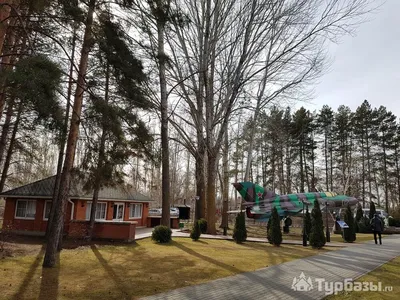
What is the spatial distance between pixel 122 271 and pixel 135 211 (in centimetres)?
1641

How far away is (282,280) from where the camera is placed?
302 inches

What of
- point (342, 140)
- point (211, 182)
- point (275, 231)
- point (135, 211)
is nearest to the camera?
point (275, 231)

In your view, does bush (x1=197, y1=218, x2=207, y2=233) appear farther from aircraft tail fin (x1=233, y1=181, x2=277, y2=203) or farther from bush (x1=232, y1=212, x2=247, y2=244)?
bush (x1=232, y1=212, x2=247, y2=244)

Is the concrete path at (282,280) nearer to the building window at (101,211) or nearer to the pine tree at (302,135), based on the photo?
the building window at (101,211)

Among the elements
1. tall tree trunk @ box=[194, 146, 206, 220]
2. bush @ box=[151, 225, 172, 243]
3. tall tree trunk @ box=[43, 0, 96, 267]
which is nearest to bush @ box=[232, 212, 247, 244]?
bush @ box=[151, 225, 172, 243]

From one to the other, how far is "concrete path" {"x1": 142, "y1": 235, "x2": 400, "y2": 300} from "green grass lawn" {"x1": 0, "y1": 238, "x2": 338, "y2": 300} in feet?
1.59

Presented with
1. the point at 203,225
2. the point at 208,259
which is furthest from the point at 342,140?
the point at 208,259

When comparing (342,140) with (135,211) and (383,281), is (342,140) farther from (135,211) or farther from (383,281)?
(383,281)

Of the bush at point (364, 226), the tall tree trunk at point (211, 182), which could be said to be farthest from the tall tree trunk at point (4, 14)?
the bush at point (364, 226)

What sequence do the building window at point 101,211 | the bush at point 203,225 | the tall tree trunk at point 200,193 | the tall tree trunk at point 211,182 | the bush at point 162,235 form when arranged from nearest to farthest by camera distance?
the bush at point 162,235
the tall tree trunk at point 211,182
the bush at point 203,225
the building window at point 101,211
the tall tree trunk at point 200,193

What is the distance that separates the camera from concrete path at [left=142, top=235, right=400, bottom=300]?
6.20 meters

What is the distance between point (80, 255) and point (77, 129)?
15.5ft

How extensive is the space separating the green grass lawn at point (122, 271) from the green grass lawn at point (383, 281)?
285cm

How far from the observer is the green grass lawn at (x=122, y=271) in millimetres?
6285
